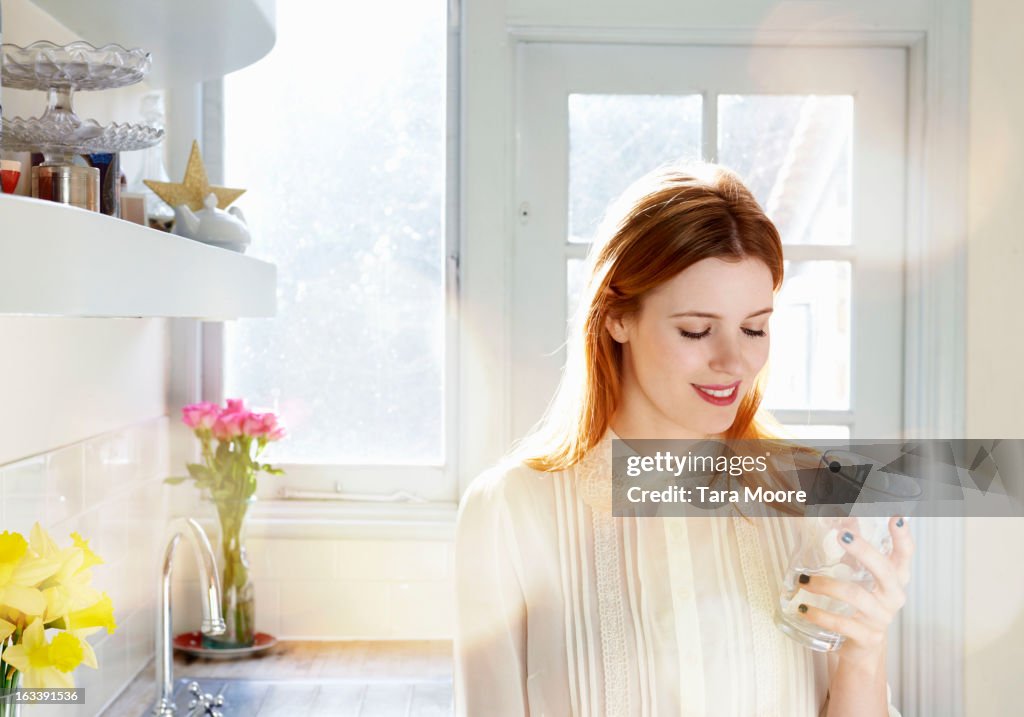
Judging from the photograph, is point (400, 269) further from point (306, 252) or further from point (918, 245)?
point (918, 245)

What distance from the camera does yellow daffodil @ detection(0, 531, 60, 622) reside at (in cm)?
93

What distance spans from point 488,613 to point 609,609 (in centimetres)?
14

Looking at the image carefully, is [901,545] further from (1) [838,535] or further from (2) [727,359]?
(2) [727,359]

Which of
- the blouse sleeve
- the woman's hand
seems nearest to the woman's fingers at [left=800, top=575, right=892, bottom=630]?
the woman's hand

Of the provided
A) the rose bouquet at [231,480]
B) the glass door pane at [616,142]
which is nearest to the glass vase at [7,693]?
the rose bouquet at [231,480]

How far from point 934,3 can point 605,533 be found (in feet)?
4.81

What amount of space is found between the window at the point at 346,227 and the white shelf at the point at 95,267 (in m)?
0.89

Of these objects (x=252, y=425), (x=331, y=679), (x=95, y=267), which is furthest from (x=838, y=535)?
(x=252, y=425)

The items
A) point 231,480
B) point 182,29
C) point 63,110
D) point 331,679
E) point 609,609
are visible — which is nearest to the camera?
point 63,110

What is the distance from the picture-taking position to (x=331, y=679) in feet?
5.99

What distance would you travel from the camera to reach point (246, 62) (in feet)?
5.34

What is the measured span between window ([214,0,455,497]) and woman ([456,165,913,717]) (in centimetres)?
99

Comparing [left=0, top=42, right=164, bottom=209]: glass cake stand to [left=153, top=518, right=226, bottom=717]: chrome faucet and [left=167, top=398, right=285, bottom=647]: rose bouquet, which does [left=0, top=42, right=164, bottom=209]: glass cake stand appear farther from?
[left=167, top=398, right=285, bottom=647]: rose bouquet

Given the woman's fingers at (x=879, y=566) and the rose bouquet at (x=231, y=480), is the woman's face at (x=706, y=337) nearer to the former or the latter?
the woman's fingers at (x=879, y=566)
